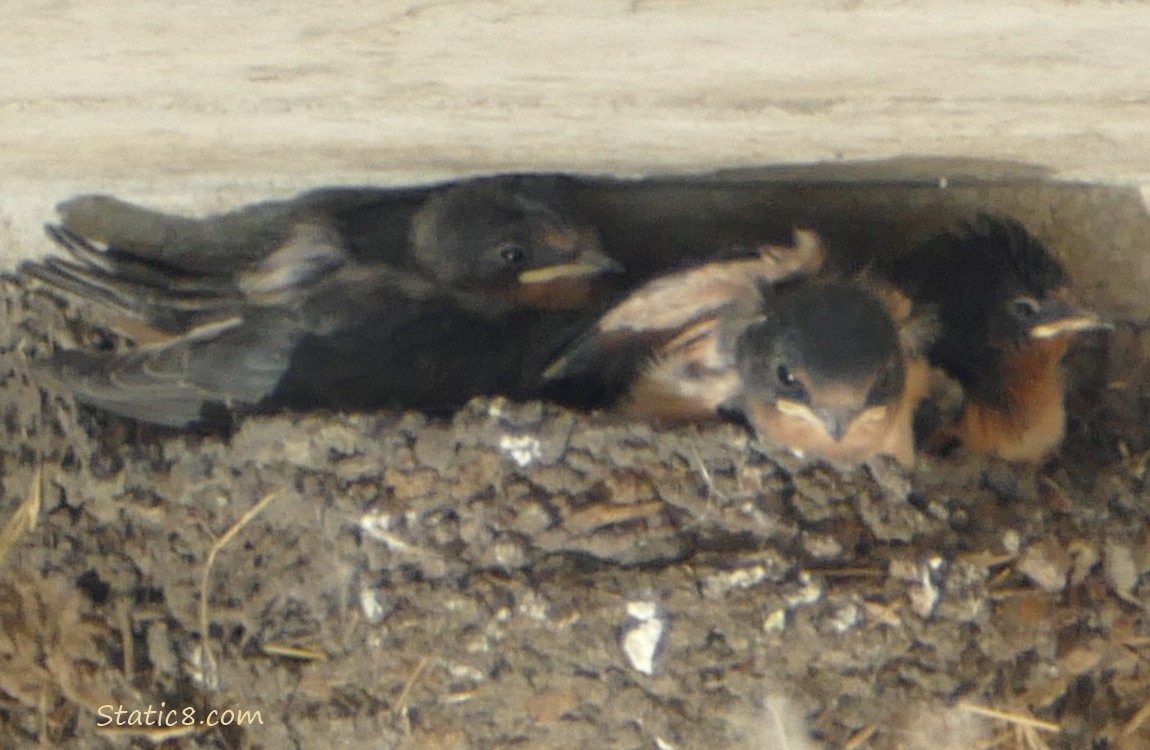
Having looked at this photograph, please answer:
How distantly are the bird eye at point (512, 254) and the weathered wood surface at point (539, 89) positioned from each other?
34 cm

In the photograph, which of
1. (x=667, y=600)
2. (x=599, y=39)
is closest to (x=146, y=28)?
(x=599, y=39)

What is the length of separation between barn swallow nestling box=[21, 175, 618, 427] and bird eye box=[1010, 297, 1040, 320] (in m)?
0.90

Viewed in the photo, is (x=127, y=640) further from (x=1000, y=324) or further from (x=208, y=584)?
(x=1000, y=324)

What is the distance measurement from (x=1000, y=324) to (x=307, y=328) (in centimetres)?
151

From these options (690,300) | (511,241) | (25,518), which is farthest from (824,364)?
(25,518)

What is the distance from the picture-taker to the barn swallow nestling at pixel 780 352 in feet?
9.86

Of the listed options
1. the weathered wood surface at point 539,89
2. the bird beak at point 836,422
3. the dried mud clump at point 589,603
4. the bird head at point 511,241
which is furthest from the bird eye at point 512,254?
the bird beak at point 836,422

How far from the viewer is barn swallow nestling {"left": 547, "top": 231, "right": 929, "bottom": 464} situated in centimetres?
301

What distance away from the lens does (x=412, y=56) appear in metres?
2.39

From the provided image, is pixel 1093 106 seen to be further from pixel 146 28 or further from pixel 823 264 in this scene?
pixel 146 28

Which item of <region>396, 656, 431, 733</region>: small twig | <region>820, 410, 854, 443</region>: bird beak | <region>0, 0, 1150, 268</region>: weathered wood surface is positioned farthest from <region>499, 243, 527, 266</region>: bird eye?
<region>396, 656, 431, 733</region>: small twig

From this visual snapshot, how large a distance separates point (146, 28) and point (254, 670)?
1.36 metres

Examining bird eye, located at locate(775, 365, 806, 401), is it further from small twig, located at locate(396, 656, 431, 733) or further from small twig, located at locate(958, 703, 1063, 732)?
small twig, located at locate(396, 656, 431, 733)

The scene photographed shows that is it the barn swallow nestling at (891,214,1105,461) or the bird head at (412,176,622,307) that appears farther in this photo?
the bird head at (412,176,622,307)
